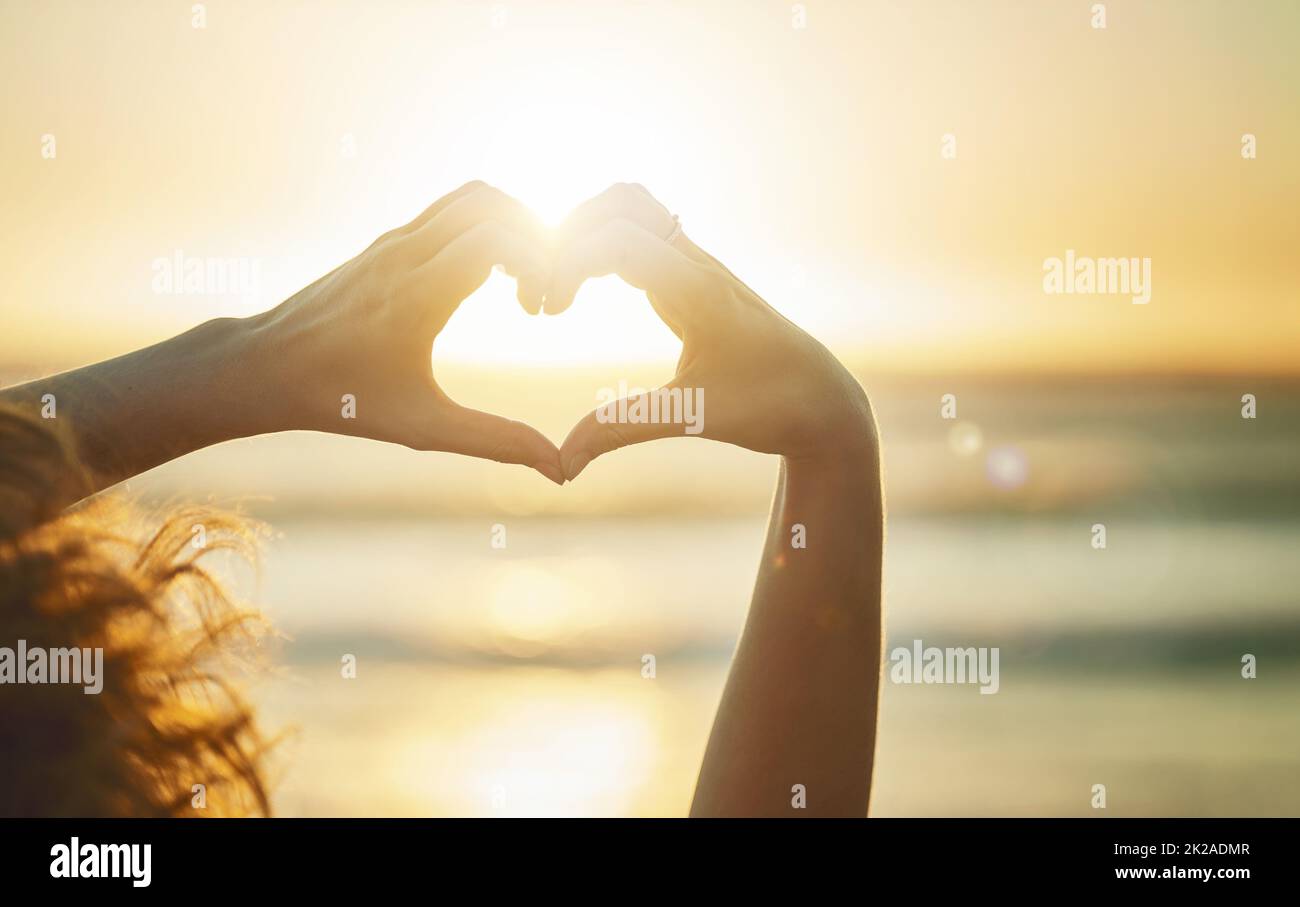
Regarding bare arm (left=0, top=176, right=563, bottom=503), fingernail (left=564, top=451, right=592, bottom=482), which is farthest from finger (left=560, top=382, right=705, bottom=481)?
bare arm (left=0, top=176, right=563, bottom=503)

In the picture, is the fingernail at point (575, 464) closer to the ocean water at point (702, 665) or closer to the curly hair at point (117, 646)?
the curly hair at point (117, 646)

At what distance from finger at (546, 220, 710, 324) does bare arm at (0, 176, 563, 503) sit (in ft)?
0.17

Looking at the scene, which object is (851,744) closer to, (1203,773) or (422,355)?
(422,355)

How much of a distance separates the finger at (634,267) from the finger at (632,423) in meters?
0.16

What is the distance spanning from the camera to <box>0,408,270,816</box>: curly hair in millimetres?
1539

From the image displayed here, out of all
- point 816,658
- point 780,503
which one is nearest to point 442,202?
point 780,503

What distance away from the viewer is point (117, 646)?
1.68 m

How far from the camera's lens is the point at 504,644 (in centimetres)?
895

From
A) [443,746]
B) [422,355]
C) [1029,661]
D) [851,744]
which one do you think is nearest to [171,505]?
[422,355]

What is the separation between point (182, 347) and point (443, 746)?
17.9ft

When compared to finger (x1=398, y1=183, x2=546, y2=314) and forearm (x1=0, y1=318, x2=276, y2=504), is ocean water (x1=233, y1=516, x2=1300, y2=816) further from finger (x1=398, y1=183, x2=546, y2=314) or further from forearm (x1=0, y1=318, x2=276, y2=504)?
finger (x1=398, y1=183, x2=546, y2=314)

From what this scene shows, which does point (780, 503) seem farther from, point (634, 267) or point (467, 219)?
point (467, 219)

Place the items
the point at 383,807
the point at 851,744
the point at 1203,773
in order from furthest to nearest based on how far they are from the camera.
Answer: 1. the point at 1203,773
2. the point at 383,807
3. the point at 851,744

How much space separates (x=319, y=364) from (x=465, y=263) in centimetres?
31
